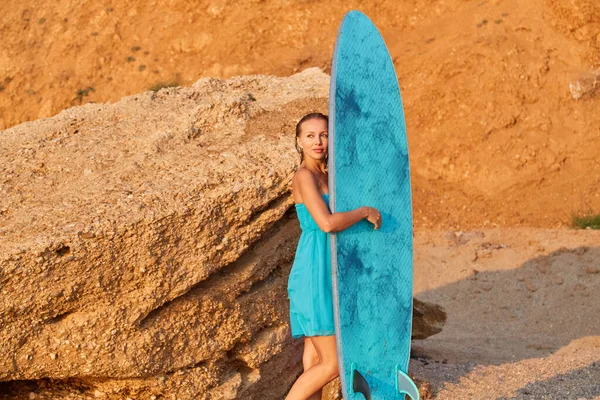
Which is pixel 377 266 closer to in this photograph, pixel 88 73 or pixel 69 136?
pixel 69 136

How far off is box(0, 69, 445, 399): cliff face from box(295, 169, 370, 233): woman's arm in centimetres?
78

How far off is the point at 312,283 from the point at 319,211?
1.10 feet

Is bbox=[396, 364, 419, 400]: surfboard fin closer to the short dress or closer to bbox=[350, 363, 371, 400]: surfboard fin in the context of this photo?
bbox=[350, 363, 371, 400]: surfboard fin

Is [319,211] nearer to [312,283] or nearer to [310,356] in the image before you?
[312,283]

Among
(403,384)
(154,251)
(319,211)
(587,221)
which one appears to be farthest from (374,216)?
(587,221)

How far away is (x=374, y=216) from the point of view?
4066 millimetres

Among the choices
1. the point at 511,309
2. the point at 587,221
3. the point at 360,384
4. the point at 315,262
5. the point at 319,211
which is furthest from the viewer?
the point at 587,221

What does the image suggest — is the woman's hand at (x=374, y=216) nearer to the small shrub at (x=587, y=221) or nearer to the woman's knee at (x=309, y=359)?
the woman's knee at (x=309, y=359)

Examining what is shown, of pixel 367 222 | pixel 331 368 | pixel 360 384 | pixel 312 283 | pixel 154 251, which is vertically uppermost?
pixel 154 251

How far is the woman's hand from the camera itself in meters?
4.05

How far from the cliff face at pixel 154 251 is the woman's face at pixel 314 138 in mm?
681

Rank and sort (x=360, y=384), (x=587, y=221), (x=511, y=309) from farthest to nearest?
(x=587, y=221) → (x=511, y=309) → (x=360, y=384)

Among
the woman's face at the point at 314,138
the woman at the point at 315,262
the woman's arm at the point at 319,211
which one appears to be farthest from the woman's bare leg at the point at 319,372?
the woman's face at the point at 314,138

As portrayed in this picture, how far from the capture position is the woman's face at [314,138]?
160 inches
